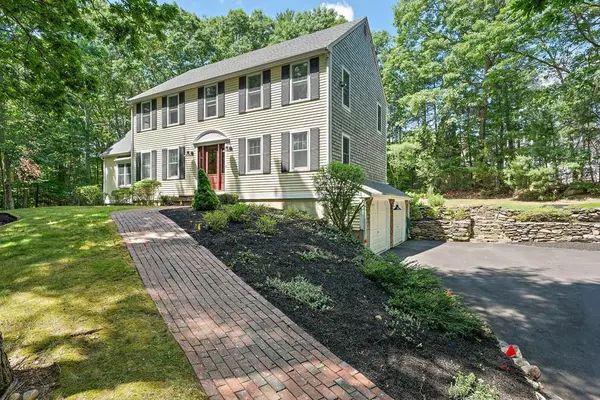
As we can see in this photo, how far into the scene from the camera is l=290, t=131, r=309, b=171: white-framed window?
442 inches

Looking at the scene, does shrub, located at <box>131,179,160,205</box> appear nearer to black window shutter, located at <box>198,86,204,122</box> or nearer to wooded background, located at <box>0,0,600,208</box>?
wooded background, located at <box>0,0,600,208</box>

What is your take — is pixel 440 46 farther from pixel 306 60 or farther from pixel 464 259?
pixel 464 259

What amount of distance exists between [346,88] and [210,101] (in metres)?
6.44

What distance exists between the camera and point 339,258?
6645 millimetres

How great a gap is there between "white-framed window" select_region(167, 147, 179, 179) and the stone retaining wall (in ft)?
43.3

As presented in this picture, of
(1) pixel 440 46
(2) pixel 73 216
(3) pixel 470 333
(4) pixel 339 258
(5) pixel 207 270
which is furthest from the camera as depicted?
(1) pixel 440 46

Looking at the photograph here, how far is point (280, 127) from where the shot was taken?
11.8 metres

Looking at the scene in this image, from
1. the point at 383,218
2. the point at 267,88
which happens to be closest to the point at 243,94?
the point at 267,88

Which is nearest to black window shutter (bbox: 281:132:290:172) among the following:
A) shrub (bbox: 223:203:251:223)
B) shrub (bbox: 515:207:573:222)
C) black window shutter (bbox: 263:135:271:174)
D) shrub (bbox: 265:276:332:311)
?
black window shutter (bbox: 263:135:271:174)

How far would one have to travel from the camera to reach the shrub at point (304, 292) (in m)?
4.18

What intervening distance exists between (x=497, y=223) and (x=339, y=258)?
12.1 meters

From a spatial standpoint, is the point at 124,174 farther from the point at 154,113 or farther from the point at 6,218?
the point at 6,218

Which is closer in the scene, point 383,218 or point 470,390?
point 470,390

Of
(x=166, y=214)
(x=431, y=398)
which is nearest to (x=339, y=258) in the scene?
(x=431, y=398)
